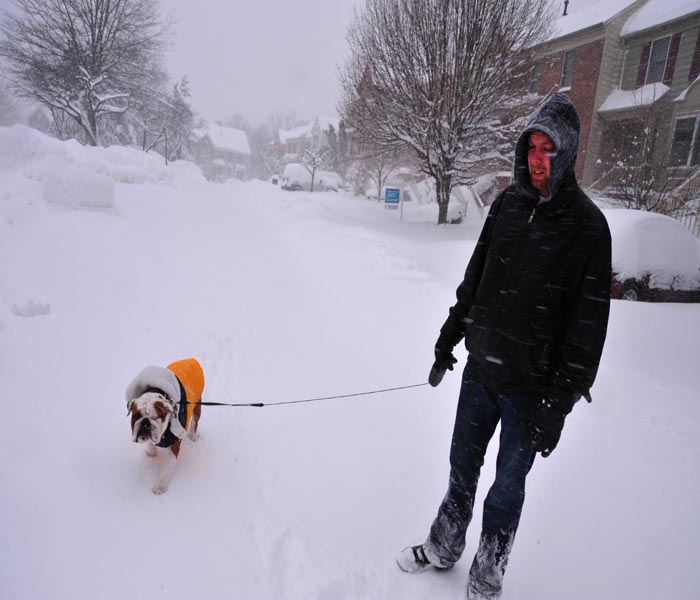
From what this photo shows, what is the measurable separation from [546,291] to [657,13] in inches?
979

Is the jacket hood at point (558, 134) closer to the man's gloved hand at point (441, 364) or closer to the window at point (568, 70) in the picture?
the man's gloved hand at point (441, 364)

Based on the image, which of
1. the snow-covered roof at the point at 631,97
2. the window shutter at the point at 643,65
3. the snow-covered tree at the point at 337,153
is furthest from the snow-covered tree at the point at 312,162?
the window shutter at the point at 643,65

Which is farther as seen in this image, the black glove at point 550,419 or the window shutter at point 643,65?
the window shutter at point 643,65

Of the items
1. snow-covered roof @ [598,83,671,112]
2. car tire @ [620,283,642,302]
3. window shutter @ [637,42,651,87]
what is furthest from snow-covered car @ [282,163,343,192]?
car tire @ [620,283,642,302]

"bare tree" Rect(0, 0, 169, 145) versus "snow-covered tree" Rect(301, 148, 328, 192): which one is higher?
"bare tree" Rect(0, 0, 169, 145)

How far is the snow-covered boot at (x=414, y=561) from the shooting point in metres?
2.15

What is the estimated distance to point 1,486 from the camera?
88.5 inches

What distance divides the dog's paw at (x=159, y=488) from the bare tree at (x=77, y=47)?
23602 millimetres

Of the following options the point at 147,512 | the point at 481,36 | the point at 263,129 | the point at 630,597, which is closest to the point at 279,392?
the point at 147,512

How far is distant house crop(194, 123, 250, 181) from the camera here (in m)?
66.9

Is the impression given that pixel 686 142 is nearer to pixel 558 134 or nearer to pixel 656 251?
pixel 656 251

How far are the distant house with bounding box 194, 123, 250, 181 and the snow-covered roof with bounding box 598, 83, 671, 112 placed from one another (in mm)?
57895

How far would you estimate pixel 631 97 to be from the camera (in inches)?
720

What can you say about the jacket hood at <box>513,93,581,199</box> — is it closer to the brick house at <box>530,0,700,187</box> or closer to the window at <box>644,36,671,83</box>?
the brick house at <box>530,0,700,187</box>
